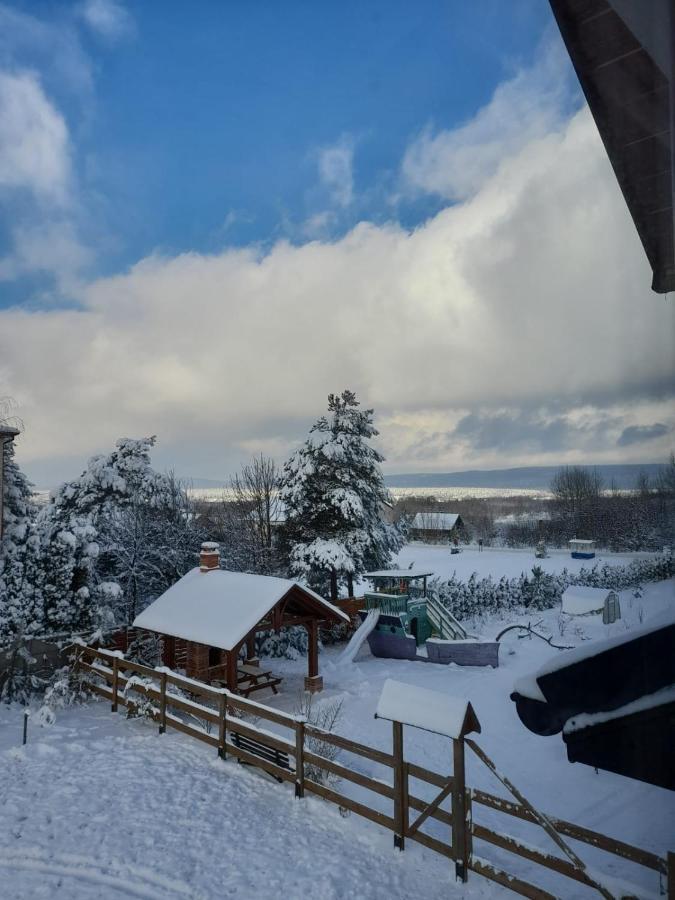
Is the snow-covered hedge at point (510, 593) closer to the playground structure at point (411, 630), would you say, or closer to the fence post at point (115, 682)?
the playground structure at point (411, 630)

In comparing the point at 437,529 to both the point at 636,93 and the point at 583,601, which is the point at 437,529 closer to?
the point at 583,601

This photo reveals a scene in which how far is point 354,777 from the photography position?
20.5 ft

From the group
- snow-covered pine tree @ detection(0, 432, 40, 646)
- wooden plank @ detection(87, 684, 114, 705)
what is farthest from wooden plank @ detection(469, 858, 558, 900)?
snow-covered pine tree @ detection(0, 432, 40, 646)

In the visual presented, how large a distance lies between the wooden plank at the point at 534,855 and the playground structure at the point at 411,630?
9295mm

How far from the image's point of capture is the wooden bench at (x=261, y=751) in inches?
285

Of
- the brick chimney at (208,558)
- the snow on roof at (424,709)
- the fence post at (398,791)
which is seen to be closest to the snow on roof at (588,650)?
the snow on roof at (424,709)

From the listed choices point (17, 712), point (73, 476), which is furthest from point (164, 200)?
point (73, 476)

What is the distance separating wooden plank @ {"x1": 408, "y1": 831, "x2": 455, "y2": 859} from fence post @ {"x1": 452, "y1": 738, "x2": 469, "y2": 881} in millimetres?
99

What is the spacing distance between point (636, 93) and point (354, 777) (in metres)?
6.82

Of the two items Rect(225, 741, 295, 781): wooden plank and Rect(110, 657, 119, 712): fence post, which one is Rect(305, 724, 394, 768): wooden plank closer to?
Rect(225, 741, 295, 781): wooden plank

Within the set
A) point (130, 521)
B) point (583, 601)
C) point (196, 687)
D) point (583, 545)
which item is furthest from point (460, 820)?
point (583, 601)

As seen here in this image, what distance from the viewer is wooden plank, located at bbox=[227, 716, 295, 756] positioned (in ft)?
23.1

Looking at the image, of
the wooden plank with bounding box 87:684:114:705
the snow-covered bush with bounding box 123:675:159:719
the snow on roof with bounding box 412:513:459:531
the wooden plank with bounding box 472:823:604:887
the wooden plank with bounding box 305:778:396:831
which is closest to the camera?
the wooden plank with bounding box 472:823:604:887

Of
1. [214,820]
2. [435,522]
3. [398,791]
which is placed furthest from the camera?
[435,522]
